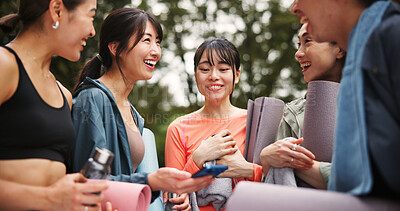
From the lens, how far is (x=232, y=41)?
1119cm

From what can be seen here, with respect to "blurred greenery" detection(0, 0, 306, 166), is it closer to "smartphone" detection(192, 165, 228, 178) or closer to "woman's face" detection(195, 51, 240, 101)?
"woman's face" detection(195, 51, 240, 101)

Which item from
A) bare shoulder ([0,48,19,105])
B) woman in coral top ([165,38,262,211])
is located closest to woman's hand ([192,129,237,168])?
woman in coral top ([165,38,262,211])

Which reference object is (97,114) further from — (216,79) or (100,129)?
(216,79)

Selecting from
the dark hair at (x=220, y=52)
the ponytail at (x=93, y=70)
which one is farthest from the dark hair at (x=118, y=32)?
the dark hair at (x=220, y=52)

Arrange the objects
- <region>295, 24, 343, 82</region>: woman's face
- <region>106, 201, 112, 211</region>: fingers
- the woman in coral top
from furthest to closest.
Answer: the woman in coral top
<region>295, 24, 343, 82</region>: woman's face
<region>106, 201, 112, 211</region>: fingers

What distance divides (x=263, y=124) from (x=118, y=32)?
1455 mm

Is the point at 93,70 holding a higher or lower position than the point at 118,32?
lower

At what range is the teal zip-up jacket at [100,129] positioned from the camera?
261 cm

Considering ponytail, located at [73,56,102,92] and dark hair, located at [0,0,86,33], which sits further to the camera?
ponytail, located at [73,56,102,92]

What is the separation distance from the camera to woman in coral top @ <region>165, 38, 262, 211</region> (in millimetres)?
3074

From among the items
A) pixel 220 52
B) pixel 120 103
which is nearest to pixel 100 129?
pixel 120 103

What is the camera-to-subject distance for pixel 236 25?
37.1ft

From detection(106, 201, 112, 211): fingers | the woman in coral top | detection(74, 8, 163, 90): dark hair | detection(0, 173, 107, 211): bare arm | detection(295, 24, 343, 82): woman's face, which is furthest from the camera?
detection(74, 8, 163, 90): dark hair

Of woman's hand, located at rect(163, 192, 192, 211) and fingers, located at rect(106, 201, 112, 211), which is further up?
fingers, located at rect(106, 201, 112, 211)
